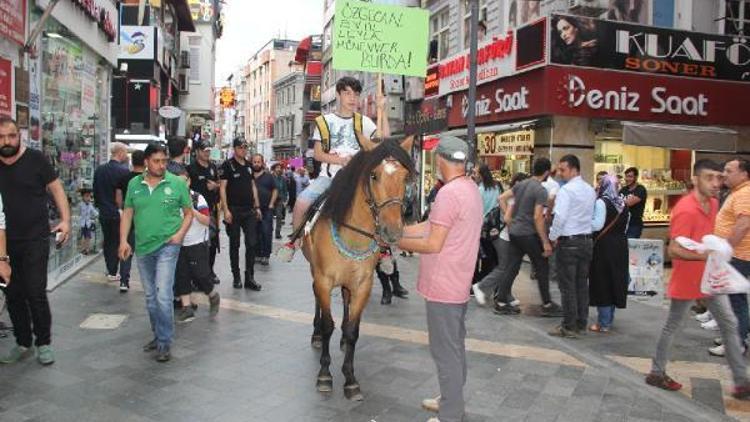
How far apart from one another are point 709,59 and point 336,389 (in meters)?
12.3

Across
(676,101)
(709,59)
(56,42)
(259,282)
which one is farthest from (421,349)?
(709,59)

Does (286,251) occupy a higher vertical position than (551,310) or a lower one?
higher

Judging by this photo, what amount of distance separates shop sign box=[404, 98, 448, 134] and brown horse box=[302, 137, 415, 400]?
13362 mm

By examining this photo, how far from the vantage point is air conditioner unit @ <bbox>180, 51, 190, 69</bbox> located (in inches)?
1652

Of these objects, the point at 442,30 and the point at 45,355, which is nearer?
the point at 45,355

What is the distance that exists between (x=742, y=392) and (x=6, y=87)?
7.97 m

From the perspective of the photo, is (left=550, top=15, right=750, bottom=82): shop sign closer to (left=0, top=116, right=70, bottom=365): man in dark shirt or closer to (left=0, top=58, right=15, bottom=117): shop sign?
(left=0, top=58, right=15, bottom=117): shop sign

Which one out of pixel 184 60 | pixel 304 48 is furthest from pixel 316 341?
pixel 304 48

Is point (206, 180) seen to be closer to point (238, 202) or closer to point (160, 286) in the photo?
point (238, 202)

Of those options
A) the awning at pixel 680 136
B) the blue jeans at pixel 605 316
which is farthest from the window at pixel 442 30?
the blue jeans at pixel 605 316

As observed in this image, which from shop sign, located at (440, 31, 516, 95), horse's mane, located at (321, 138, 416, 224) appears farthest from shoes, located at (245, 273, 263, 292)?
shop sign, located at (440, 31, 516, 95)

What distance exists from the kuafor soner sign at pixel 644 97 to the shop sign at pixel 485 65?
5.01 ft

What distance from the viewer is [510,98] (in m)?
14.2

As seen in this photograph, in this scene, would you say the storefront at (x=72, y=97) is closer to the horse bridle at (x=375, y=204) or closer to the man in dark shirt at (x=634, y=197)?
the horse bridle at (x=375, y=204)
